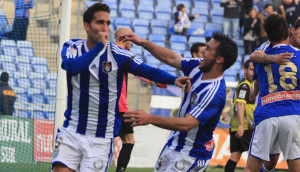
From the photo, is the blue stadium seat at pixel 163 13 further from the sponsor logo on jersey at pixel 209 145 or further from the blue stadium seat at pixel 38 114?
the sponsor logo on jersey at pixel 209 145

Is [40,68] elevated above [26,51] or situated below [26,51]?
below

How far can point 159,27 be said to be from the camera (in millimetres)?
19328

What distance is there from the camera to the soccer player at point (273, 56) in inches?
230

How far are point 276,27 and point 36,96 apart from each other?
660 cm

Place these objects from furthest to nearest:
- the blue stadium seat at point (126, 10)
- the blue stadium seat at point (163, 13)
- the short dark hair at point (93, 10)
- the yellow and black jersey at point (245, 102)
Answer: the blue stadium seat at point (163, 13) < the blue stadium seat at point (126, 10) < the yellow and black jersey at point (245, 102) < the short dark hair at point (93, 10)

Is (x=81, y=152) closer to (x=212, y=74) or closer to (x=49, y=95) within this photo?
(x=212, y=74)

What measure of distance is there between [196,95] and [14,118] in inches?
259

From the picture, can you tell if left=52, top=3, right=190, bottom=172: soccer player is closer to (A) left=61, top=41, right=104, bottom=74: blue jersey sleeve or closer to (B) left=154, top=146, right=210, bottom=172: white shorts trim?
(A) left=61, top=41, right=104, bottom=74: blue jersey sleeve

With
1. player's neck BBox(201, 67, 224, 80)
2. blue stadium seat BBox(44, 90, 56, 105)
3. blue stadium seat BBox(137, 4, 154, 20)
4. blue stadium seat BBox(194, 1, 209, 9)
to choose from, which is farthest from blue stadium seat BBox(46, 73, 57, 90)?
blue stadium seat BBox(194, 1, 209, 9)

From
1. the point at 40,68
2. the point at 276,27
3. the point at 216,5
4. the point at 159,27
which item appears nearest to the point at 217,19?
the point at 216,5

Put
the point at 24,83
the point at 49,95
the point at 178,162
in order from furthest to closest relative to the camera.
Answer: the point at 24,83
the point at 49,95
the point at 178,162

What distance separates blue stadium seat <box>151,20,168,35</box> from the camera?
1917 centimetres

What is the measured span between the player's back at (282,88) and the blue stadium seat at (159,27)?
1324 centimetres

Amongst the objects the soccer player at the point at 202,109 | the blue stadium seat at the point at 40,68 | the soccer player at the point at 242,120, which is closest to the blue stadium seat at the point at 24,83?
the blue stadium seat at the point at 40,68
